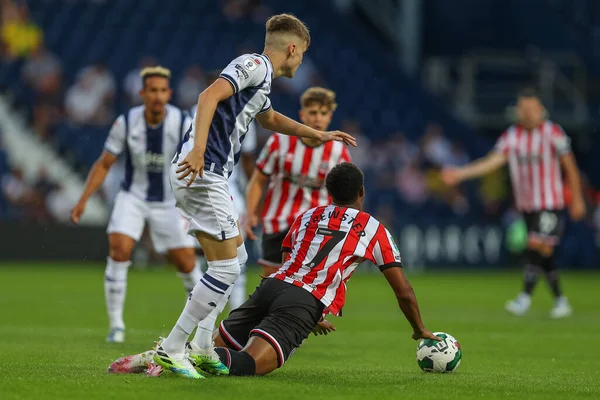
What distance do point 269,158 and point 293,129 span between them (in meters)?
2.59

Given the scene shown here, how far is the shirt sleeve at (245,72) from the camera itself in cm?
661

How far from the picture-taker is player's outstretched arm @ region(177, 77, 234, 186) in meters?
6.24

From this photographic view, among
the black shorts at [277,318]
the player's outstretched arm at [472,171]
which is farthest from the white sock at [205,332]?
the player's outstretched arm at [472,171]

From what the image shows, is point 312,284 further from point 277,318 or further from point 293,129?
point 293,129

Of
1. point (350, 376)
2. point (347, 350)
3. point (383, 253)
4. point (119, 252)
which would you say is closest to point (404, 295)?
point (383, 253)

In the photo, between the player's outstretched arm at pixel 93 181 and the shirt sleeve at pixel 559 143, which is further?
the shirt sleeve at pixel 559 143

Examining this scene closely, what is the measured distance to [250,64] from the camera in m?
6.74

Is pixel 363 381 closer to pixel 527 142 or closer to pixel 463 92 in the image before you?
pixel 527 142

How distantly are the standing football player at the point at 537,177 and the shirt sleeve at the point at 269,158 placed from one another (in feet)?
14.5

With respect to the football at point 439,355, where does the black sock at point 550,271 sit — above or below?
above

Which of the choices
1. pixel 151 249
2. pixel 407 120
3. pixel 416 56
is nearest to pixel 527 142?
pixel 151 249

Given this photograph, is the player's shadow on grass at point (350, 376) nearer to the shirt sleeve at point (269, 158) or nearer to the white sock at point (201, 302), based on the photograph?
the white sock at point (201, 302)

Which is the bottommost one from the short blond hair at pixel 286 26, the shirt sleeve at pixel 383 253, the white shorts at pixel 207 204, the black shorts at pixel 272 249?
the black shorts at pixel 272 249

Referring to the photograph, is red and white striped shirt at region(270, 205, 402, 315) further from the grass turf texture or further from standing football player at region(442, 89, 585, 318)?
standing football player at region(442, 89, 585, 318)
